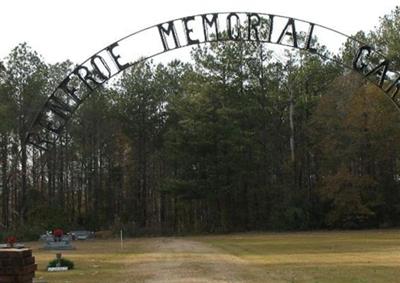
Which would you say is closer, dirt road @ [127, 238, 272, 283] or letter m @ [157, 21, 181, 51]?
letter m @ [157, 21, 181, 51]

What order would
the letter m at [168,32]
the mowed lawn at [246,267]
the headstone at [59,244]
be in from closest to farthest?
the letter m at [168,32] → the mowed lawn at [246,267] → the headstone at [59,244]

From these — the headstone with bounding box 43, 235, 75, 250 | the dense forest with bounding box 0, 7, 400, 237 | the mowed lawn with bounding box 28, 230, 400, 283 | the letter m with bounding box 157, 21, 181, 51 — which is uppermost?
the dense forest with bounding box 0, 7, 400, 237

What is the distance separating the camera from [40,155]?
5934cm

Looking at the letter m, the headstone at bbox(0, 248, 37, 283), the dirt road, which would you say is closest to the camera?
the headstone at bbox(0, 248, 37, 283)

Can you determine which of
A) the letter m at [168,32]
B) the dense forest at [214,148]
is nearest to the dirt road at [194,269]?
the letter m at [168,32]

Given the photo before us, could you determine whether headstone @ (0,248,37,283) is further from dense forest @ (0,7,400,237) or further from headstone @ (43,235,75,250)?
dense forest @ (0,7,400,237)

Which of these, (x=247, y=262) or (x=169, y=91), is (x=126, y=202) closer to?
(x=169, y=91)

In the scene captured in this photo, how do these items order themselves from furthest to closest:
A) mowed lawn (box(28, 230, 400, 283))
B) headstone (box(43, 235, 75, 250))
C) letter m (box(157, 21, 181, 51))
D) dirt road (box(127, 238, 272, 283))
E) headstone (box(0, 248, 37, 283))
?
headstone (box(43, 235, 75, 250)) < mowed lawn (box(28, 230, 400, 283)) < dirt road (box(127, 238, 272, 283)) < letter m (box(157, 21, 181, 51)) < headstone (box(0, 248, 37, 283))

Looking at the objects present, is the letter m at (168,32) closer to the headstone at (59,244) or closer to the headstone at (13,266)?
the headstone at (13,266)

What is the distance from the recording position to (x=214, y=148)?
185 feet

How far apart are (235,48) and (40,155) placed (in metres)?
18.5

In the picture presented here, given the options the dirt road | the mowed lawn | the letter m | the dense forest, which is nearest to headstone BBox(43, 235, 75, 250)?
the mowed lawn

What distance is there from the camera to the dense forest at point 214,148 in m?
54.6

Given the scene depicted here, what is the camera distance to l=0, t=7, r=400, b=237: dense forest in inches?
2148
